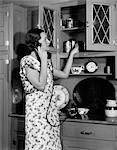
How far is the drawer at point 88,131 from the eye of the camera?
3.18m

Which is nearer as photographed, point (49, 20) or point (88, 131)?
point (88, 131)

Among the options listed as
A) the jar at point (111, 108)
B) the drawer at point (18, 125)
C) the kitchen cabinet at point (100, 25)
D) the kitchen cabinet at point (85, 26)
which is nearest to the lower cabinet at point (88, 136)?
the jar at point (111, 108)

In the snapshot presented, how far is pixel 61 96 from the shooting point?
3.84 m

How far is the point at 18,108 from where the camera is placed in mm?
3973

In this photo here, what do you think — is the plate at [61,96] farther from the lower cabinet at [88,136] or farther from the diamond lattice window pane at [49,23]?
the diamond lattice window pane at [49,23]

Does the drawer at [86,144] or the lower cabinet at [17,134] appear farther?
the lower cabinet at [17,134]

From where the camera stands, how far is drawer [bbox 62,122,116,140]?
318 cm

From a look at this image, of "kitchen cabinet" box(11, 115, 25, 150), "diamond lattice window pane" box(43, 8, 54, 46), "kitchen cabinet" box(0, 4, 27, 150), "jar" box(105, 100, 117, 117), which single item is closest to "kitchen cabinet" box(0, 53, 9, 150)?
"kitchen cabinet" box(0, 4, 27, 150)

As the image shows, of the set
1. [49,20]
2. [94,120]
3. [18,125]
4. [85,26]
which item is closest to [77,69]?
[85,26]

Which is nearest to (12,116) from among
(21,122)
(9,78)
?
(21,122)

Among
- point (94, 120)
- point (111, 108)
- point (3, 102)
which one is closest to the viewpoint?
point (94, 120)

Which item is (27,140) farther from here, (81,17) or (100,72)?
(81,17)

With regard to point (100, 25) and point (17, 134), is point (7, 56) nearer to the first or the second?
point (17, 134)

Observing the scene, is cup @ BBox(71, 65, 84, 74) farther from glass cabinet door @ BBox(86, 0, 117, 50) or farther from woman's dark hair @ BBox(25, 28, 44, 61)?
woman's dark hair @ BBox(25, 28, 44, 61)
